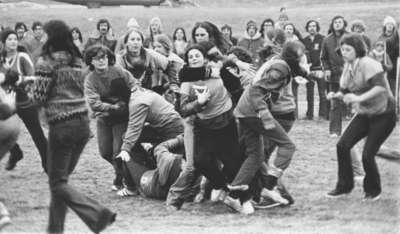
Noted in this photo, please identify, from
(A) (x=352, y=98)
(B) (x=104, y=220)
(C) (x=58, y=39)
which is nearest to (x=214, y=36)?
(A) (x=352, y=98)

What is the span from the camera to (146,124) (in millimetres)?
8609

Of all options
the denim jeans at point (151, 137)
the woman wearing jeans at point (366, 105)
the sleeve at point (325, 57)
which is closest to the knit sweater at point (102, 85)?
the denim jeans at point (151, 137)

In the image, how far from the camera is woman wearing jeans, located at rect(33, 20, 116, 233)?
6.38 metres

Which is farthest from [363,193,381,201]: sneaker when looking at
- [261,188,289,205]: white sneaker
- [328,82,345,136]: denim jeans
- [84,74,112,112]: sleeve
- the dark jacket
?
the dark jacket

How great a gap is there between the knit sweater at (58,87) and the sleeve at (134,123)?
1477 millimetres

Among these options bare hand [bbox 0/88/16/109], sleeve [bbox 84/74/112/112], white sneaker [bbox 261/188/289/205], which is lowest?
white sneaker [bbox 261/188/289/205]

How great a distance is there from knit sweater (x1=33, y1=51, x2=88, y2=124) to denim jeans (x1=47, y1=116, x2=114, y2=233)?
0.26ft

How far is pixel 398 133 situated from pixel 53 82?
24.3ft

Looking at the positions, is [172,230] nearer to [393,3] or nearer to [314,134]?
[314,134]

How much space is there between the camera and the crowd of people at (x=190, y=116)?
Result: 6465 millimetres

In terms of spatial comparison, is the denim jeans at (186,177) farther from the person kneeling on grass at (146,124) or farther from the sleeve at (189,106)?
the person kneeling on grass at (146,124)

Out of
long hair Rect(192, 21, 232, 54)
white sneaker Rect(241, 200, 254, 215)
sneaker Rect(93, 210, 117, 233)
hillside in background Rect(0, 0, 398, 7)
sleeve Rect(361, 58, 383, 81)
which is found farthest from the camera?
hillside in background Rect(0, 0, 398, 7)

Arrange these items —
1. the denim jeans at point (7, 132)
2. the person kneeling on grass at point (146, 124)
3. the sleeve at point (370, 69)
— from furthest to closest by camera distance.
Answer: the person kneeling on grass at point (146, 124) < the sleeve at point (370, 69) < the denim jeans at point (7, 132)

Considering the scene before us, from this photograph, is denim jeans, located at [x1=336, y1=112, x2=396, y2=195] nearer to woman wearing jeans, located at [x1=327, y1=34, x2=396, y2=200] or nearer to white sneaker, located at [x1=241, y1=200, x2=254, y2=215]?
woman wearing jeans, located at [x1=327, y1=34, x2=396, y2=200]
